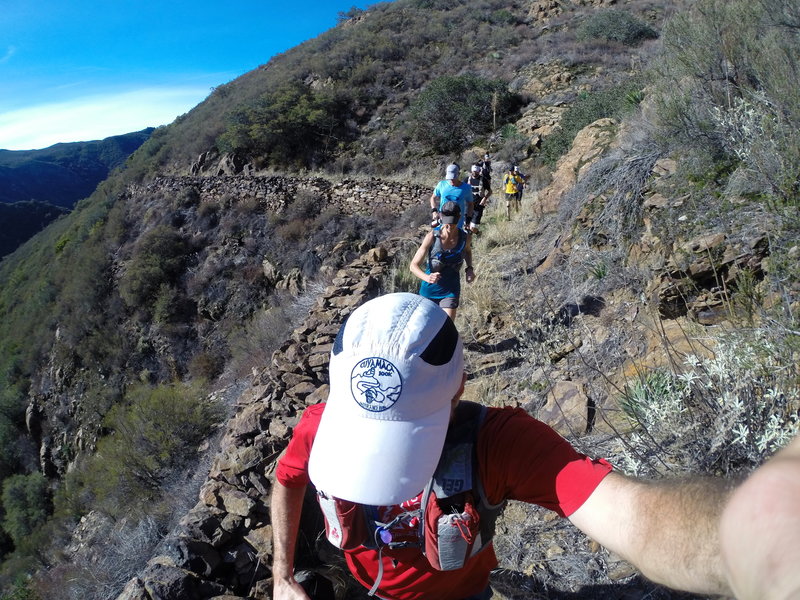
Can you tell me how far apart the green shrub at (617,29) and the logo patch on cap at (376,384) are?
73.0 ft

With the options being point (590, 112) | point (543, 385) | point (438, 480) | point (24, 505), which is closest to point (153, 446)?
point (543, 385)

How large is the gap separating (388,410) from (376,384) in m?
0.07

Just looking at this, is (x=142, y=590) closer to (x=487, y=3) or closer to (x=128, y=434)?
(x=128, y=434)

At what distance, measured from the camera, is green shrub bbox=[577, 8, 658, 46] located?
62.2ft

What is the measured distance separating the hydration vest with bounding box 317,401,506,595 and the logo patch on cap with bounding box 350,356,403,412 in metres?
0.26

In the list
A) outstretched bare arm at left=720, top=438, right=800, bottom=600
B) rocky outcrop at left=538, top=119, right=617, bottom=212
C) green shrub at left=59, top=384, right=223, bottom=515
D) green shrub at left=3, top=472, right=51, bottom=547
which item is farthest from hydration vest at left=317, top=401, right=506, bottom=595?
green shrub at left=3, top=472, right=51, bottom=547

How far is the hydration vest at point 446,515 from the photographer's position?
1.21 metres

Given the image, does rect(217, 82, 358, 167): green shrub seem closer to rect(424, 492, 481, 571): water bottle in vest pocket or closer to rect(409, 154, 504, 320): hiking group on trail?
rect(409, 154, 504, 320): hiking group on trail

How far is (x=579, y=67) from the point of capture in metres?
18.0

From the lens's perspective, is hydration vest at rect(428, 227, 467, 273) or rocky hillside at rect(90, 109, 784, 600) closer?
rocky hillside at rect(90, 109, 784, 600)

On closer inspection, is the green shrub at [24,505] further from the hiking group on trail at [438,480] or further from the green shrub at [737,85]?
the green shrub at [737,85]

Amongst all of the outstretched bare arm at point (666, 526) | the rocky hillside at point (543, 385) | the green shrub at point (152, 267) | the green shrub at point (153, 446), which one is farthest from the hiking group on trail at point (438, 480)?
the green shrub at point (152, 267)

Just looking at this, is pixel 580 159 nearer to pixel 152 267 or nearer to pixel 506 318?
pixel 506 318

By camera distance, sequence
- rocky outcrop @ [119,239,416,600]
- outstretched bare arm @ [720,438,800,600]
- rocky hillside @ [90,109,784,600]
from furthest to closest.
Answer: rocky outcrop @ [119,239,416,600]
rocky hillside @ [90,109,784,600]
outstretched bare arm @ [720,438,800,600]
